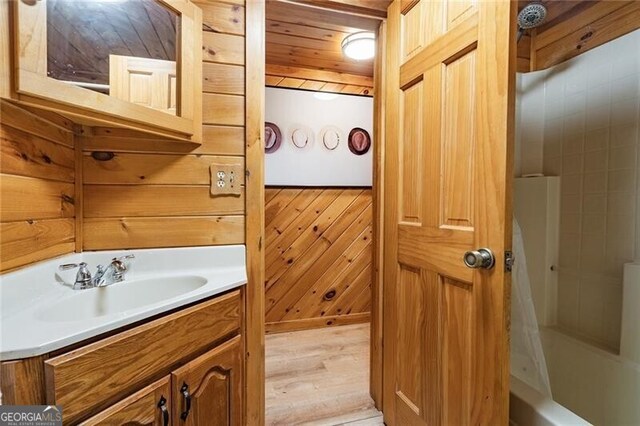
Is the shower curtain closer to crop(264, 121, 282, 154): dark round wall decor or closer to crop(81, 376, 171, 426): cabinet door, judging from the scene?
crop(81, 376, 171, 426): cabinet door

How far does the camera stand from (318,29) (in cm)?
186

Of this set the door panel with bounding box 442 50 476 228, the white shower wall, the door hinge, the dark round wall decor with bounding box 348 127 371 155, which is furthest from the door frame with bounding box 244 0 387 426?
the white shower wall

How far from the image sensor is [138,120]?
1.02 m

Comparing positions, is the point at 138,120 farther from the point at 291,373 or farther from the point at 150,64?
the point at 291,373

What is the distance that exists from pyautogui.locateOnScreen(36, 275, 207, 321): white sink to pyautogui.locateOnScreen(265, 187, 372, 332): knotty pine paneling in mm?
1272

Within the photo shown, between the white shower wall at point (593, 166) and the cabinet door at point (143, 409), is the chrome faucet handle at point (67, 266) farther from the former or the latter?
the white shower wall at point (593, 166)

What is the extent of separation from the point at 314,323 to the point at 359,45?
7.20ft

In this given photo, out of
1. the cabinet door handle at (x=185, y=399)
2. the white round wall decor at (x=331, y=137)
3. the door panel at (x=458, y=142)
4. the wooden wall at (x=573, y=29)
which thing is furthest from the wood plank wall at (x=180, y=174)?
the wooden wall at (x=573, y=29)

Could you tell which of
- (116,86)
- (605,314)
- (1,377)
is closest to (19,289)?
(1,377)

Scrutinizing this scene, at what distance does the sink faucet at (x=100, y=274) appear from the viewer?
3.28ft

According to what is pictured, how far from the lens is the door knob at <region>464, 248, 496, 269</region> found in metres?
0.87

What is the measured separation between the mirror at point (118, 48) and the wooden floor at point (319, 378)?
61.8 inches

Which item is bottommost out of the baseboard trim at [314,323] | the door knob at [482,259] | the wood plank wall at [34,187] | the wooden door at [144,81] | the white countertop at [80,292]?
the baseboard trim at [314,323]

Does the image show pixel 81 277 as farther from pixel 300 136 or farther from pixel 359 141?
pixel 359 141
